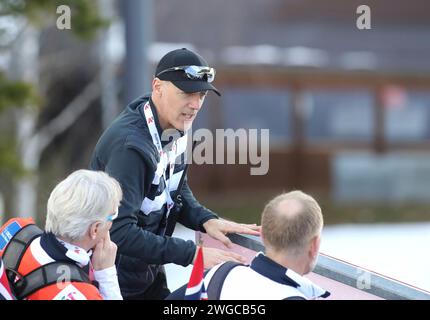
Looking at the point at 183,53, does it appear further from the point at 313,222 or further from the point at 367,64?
the point at 367,64

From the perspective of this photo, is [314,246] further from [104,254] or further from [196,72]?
[196,72]

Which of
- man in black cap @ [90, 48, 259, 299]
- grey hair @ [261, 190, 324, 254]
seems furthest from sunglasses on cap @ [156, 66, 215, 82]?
grey hair @ [261, 190, 324, 254]

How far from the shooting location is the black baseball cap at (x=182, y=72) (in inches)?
115

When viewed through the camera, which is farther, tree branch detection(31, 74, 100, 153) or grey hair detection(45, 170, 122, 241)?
tree branch detection(31, 74, 100, 153)

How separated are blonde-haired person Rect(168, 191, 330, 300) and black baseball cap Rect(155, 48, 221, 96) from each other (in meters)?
0.59

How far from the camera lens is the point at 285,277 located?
2436 millimetres

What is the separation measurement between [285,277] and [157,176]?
697mm

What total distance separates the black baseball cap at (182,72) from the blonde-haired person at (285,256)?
59 centimetres

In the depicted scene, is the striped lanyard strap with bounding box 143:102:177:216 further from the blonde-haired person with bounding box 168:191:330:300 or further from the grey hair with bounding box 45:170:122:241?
the blonde-haired person with bounding box 168:191:330:300

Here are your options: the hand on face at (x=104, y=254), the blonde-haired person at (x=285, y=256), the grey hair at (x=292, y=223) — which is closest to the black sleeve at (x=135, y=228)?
the hand on face at (x=104, y=254)

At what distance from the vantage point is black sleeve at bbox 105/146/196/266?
2.81 metres

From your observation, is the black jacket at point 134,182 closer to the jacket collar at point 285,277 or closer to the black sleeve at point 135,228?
the black sleeve at point 135,228

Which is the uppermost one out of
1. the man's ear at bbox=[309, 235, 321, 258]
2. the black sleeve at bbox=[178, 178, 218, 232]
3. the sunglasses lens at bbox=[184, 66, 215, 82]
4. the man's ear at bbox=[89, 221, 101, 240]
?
the sunglasses lens at bbox=[184, 66, 215, 82]

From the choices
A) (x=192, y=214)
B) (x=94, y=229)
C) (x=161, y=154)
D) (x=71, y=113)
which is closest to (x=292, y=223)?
(x=94, y=229)
